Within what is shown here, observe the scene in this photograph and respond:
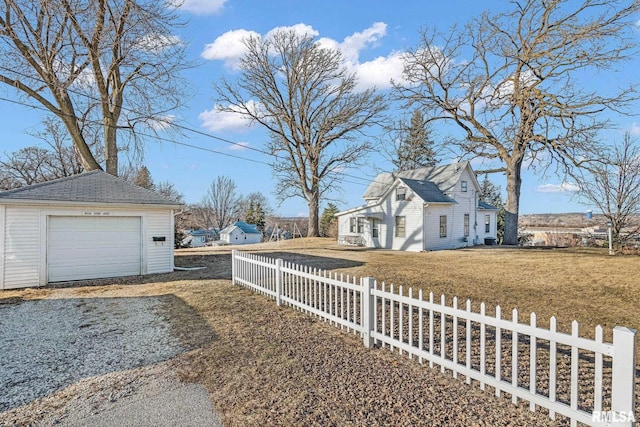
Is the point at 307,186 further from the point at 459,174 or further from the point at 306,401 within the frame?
the point at 306,401

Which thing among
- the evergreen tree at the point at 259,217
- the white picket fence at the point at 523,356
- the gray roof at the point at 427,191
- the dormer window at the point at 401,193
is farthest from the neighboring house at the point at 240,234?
the white picket fence at the point at 523,356

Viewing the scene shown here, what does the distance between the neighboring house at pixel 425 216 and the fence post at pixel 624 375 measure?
1761 cm

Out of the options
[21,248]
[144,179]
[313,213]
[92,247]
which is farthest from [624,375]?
[144,179]

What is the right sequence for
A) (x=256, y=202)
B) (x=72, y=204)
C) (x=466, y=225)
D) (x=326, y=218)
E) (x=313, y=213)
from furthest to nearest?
(x=256, y=202), (x=326, y=218), (x=313, y=213), (x=466, y=225), (x=72, y=204)

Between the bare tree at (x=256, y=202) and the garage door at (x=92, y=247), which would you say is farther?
the bare tree at (x=256, y=202)

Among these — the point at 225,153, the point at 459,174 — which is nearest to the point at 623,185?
the point at 459,174

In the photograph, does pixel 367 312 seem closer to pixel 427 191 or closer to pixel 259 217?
pixel 427 191

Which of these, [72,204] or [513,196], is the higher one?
[513,196]

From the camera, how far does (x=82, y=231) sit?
33.9 feet

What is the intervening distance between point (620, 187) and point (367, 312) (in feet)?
71.4

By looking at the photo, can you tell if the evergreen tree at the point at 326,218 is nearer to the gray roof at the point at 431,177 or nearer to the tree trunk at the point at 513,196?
the gray roof at the point at 431,177

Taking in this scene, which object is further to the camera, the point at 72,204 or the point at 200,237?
the point at 200,237

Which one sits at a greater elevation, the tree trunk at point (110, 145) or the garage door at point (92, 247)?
the tree trunk at point (110, 145)

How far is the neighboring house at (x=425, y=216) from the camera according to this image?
2022 centimetres
